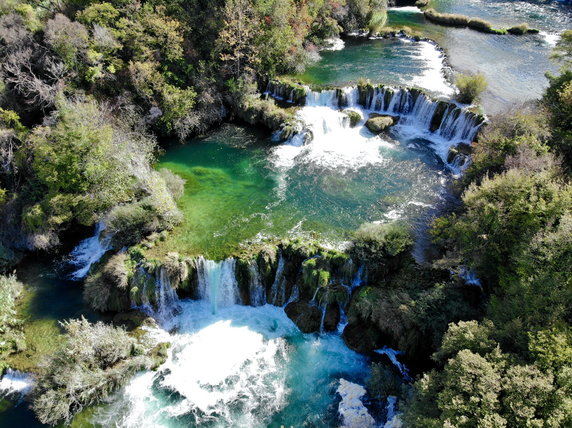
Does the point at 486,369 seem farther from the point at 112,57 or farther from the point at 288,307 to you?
the point at 112,57

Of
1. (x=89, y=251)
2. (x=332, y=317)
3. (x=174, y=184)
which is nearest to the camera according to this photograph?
(x=332, y=317)

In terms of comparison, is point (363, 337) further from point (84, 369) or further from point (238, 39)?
point (238, 39)

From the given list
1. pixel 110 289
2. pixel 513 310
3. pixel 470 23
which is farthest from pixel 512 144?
pixel 470 23

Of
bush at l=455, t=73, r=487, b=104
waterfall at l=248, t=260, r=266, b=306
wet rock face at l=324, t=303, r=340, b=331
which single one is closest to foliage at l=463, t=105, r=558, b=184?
bush at l=455, t=73, r=487, b=104

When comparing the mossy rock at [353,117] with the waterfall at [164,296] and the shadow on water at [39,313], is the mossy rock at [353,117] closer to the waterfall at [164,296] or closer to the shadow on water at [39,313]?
the waterfall at [164,296]

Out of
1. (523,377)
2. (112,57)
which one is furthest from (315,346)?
(112,57)

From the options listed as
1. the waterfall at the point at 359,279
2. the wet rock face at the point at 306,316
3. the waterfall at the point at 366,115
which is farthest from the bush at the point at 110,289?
the waterfall at the point at 366,115
